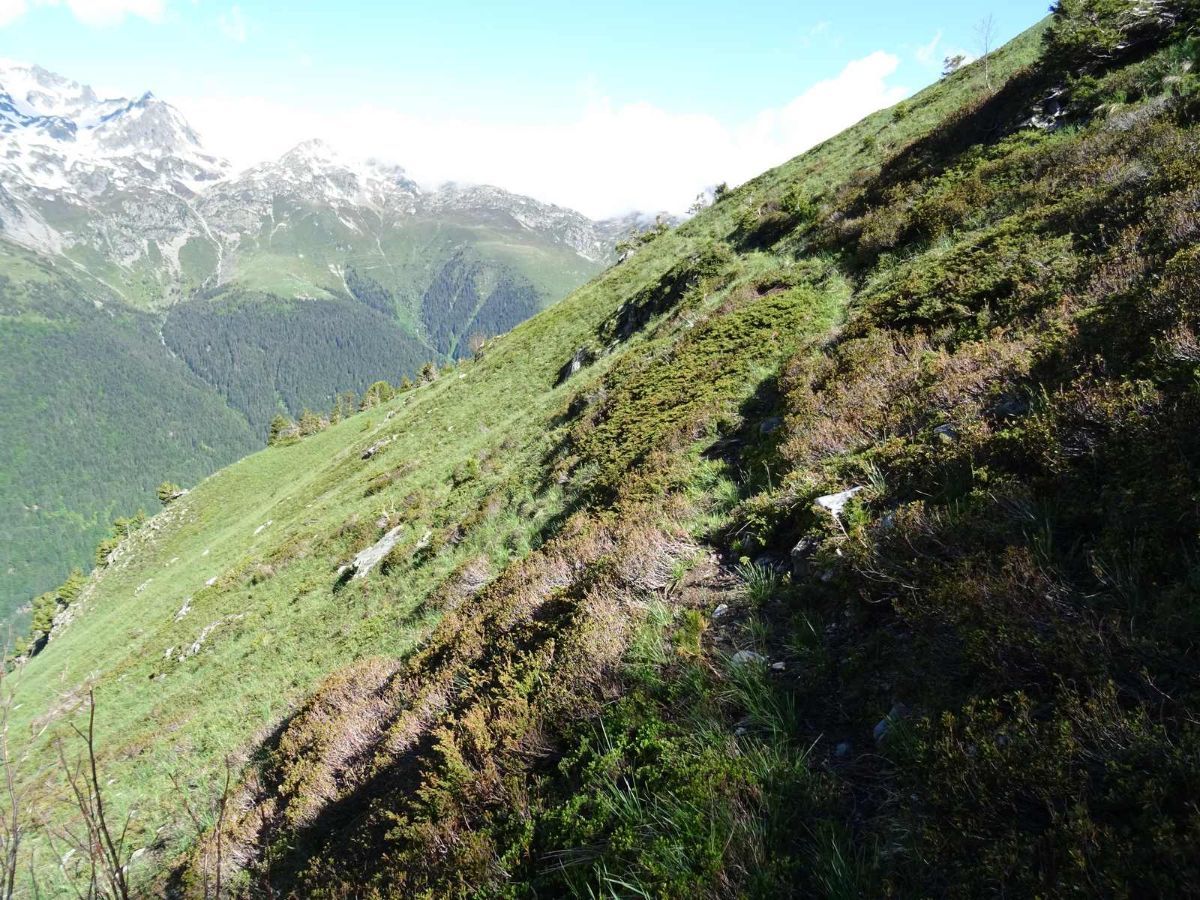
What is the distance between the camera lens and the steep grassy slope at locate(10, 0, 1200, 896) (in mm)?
3081

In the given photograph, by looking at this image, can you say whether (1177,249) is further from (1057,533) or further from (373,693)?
(373,693)

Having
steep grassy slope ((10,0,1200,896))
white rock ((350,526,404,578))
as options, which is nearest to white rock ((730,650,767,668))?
steep grassy slope ((10,0,1200,896))

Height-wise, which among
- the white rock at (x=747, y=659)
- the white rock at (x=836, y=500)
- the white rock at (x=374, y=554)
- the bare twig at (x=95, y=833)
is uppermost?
the bare twig at (x=95, y=833)

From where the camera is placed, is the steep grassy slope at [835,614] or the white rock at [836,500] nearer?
the steep grassy slope at [835,614]

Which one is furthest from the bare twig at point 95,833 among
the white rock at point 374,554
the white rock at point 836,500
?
the white rock at point 374,554

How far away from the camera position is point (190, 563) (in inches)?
1617

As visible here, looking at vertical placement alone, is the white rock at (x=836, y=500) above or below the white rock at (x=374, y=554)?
above

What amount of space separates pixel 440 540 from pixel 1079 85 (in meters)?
20.0

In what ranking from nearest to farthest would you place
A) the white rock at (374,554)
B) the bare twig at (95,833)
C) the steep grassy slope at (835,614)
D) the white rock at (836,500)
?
1. the bare twig at (95,833)
2. the steep grassy slope at (835,614)
3. the white rock at (836,500)
4. the white rock at (374,554)

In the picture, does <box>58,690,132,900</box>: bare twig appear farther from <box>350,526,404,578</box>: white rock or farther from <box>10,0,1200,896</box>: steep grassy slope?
<box>350,526,404,578</box>: white rock

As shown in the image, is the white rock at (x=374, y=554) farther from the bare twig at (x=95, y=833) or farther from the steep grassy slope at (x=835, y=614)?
the bare twig at (x=95, y=833)

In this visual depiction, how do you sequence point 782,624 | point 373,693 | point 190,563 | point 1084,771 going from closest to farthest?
point 1084,771
point 782,624
point 373,693
point 190,563

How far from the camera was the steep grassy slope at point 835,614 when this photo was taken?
3081 millimetres

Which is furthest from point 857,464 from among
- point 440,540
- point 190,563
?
point 190,563
